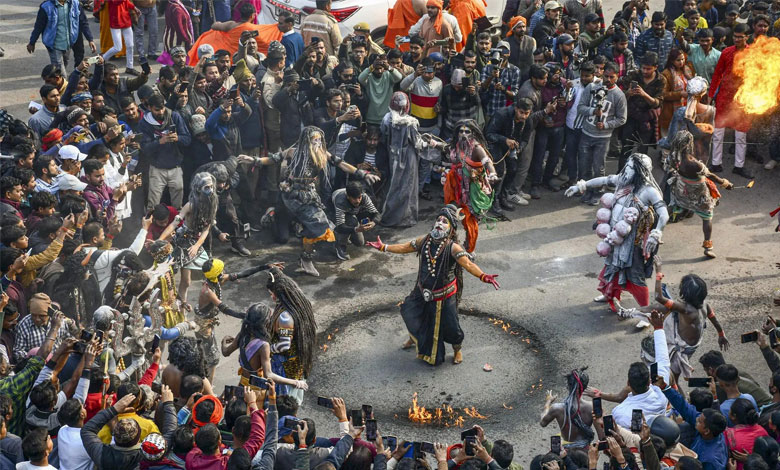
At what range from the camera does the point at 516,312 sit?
12344mm

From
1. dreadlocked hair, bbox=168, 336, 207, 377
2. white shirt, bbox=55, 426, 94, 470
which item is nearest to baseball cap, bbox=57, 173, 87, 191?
dreadlocked hair, bbox=168, 336, 207, 377

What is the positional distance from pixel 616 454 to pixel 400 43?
35.4 feet

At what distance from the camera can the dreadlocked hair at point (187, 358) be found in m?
8.73

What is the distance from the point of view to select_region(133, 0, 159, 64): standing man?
59.0ft

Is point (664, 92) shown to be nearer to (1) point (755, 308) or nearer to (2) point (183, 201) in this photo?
(1) point (755, 308)

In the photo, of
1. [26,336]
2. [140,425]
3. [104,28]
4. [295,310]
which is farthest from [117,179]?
[104,28]

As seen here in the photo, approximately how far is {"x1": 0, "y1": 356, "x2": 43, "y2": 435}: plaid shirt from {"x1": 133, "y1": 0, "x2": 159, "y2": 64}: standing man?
1045cm

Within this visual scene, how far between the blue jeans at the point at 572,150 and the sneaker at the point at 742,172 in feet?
8.46

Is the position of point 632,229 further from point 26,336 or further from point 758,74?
point 26,336

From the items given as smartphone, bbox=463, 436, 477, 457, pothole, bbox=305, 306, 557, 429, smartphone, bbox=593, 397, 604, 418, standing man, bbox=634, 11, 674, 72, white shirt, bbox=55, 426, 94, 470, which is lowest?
pothole, bbox=305, 306, 557, 429

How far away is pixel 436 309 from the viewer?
1105 cm

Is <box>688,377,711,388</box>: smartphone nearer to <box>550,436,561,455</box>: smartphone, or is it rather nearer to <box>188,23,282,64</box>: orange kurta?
<box>550,436,561,455</box>: smartphone

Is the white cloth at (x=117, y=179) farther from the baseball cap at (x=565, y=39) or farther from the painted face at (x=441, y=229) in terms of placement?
the baseball cap at (x=565, y=39)

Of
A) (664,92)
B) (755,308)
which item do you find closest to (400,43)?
(664,92)
